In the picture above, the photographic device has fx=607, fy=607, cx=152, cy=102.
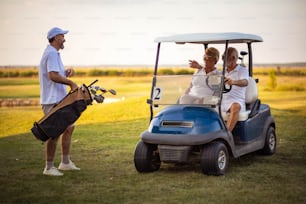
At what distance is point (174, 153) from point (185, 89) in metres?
0.93

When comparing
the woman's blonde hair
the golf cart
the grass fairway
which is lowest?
the grass fairway

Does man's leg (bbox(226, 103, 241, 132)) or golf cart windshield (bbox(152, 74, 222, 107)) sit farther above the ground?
golf cart windshield (bbox(152, 74, 222, 107))

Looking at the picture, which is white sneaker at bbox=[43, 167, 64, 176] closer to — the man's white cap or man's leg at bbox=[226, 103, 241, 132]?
the man's white cap

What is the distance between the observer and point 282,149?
7625mm

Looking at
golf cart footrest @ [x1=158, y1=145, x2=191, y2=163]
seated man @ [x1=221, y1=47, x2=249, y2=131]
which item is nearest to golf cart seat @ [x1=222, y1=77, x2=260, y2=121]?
seated man @ [x1=221, y1=47, x2=249, y2=131]

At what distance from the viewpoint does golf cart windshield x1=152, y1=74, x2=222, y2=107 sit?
615cm

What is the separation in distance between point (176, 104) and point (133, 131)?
11.3 ft

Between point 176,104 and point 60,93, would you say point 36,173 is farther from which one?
point 176,104

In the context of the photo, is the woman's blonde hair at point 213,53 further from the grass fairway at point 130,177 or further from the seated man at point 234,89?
the grass fairway at point 130,177

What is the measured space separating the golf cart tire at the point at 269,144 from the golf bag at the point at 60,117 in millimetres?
2320

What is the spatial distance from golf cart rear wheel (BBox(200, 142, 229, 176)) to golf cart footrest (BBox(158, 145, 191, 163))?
0.17 meters

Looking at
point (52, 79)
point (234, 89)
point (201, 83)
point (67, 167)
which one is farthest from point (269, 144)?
point (52, 79)

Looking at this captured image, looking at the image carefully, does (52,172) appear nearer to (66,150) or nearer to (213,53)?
(66,150)

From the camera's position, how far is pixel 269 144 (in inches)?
280
